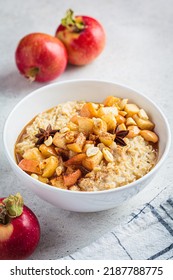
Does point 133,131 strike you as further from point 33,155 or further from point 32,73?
point 32,73

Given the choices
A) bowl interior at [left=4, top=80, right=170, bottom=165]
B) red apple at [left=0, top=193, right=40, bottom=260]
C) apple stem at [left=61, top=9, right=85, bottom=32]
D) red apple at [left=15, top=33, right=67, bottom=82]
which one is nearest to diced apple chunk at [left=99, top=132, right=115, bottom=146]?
bowl interior at [left=4, top=80, right=170, bottom=165]

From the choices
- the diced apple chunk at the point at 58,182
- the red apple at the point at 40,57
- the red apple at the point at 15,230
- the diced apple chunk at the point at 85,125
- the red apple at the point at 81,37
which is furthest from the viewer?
the red apple at the point at 81,37

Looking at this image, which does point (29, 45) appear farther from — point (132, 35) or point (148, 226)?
point (148, 226)

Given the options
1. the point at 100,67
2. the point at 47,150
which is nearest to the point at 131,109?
the point at 47,150

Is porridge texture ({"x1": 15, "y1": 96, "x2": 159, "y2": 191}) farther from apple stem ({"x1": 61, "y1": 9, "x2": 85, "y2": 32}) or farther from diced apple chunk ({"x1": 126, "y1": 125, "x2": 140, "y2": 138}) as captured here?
apple stem ({"x1": 61, "y1": 9, "x2": 85, "y2": 32})

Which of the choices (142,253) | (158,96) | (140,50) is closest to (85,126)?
(142,253)

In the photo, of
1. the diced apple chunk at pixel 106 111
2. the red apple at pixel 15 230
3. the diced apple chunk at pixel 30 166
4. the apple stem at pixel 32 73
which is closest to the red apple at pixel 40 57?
the apple stem at pixel 32 73

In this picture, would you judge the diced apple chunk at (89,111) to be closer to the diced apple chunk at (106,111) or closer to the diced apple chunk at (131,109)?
the diced apple chunk at (106,111)
